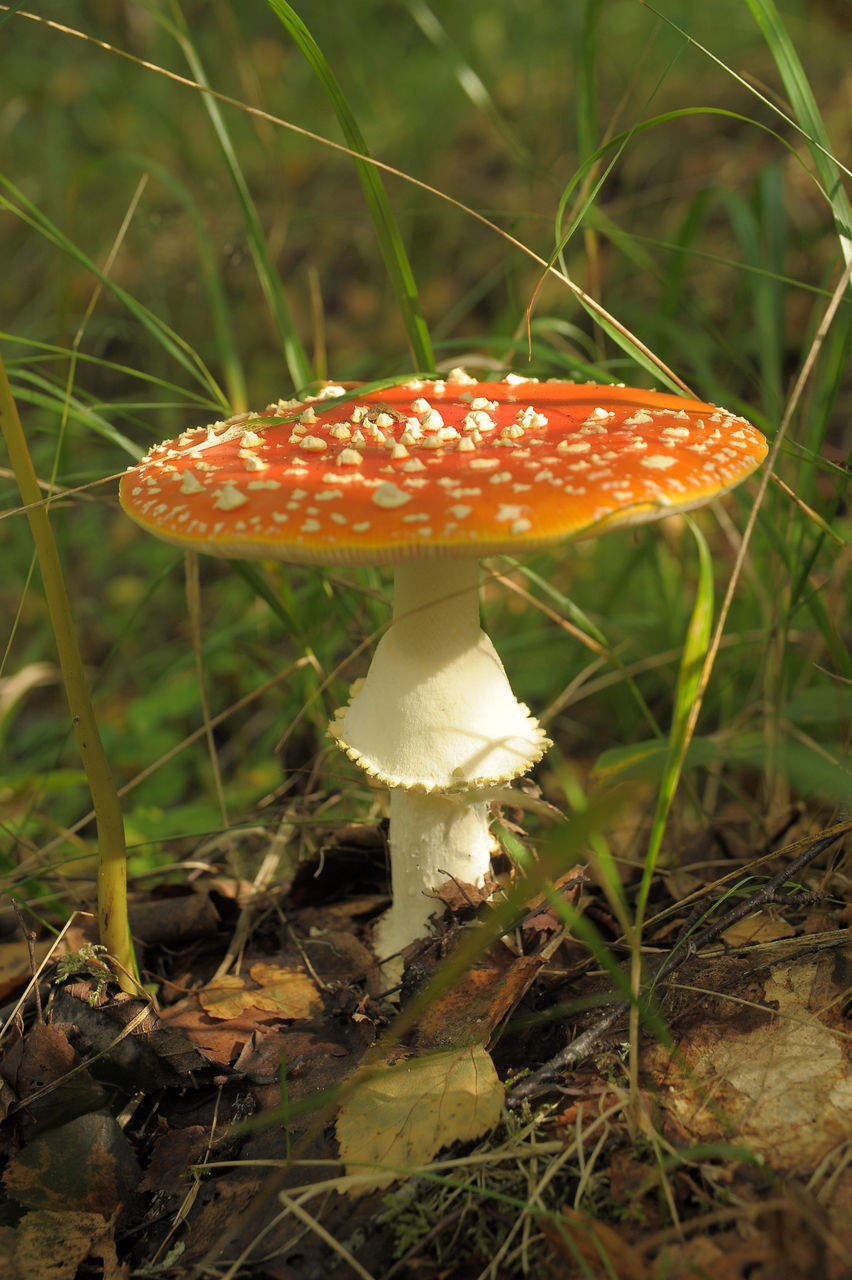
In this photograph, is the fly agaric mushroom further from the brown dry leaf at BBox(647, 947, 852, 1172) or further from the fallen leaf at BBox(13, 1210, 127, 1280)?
the fallen leaf at BBox(13, 1210, 127, 1280)

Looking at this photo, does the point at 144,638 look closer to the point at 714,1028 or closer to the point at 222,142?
the point at 222,142

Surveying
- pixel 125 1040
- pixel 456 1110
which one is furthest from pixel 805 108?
pixel 125 1040

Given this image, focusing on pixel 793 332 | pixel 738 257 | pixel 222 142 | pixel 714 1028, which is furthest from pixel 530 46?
pixel 714 1028

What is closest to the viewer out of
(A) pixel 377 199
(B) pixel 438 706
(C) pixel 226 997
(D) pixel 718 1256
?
(D) pixel 718 1256

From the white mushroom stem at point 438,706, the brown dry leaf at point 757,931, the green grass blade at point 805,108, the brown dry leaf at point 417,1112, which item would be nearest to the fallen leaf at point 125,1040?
the brown dry leaf at point 417,1112

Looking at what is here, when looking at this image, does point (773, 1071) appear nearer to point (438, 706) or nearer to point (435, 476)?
point (438, 706)

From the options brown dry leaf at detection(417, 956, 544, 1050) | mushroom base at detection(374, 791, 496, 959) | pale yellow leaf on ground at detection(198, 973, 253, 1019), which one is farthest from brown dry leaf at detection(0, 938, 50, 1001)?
brown dry leaf at detection(417, 956, 544, 1050)
